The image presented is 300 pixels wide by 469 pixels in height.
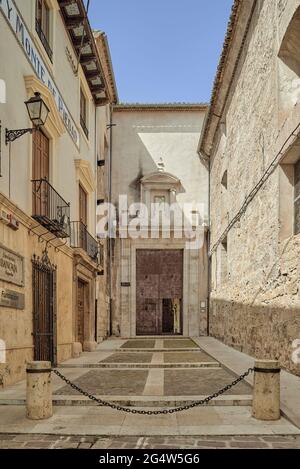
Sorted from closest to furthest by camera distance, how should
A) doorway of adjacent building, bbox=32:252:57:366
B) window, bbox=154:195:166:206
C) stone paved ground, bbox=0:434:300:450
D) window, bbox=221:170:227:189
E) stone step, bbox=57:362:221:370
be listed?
stone paved ground, bbox=0:434:300:450 → doorway of adjacent building, bbox=32:252:57:366 → stone step, bbox=57:362:221:370 → window, bbox=221:170:227:189 → window, bbox=154:195:166:206

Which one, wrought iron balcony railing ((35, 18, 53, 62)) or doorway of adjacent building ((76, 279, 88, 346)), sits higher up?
wrought iron balcony railing ((35, 18, 53, 62))

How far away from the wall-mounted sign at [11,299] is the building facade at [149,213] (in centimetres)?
1297

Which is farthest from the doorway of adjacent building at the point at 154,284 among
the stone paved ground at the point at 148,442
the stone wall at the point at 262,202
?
the stone paved ground at the point at 148,442

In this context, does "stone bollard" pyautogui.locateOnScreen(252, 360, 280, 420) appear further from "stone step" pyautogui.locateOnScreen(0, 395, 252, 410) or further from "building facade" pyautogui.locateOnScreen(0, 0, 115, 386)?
"building facade" pyautogui.locateOnScreen(0, 0, 115, 386)

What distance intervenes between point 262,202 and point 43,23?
19.7ft

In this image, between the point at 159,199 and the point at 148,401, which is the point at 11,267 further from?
the point at 159,199

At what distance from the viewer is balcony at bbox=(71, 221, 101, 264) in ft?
41.6

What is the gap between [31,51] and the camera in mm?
9055

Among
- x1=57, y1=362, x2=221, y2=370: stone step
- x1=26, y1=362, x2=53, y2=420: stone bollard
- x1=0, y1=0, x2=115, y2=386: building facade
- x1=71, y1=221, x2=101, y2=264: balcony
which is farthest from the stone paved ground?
x1=71, y1=221, x2=101, y2=264: balcony

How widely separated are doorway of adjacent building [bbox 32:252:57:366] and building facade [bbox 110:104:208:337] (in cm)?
1085

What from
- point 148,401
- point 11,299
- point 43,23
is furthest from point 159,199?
point 148,401

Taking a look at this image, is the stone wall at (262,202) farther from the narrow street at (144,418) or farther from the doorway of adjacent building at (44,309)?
the doorway of adjacent building at (44,309)

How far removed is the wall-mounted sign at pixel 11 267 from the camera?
7.32m

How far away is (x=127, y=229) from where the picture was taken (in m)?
21.3
